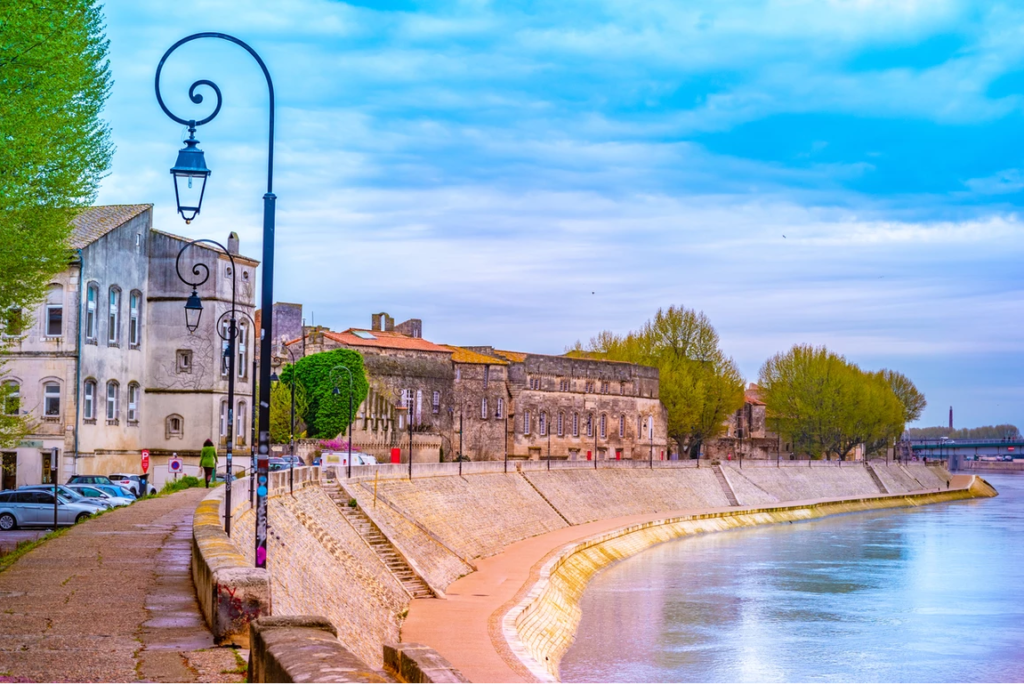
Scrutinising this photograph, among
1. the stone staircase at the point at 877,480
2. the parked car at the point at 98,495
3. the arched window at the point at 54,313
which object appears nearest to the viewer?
the parked car at the point at 98,495

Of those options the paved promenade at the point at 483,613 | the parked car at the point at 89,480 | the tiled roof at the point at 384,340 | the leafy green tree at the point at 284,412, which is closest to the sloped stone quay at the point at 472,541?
the paved promenade at the point at 483,613

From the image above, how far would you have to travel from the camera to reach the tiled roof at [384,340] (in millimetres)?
76812

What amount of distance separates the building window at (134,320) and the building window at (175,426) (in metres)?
3.60

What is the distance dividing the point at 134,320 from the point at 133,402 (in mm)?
3500

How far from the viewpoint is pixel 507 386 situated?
90.8m

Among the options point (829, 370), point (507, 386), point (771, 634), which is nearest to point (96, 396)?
point (771, 634)

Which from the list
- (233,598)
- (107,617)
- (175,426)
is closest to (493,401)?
(175,426)

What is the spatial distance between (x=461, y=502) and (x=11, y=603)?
38891mm

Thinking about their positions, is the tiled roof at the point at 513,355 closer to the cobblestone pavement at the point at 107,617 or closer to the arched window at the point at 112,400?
the arched window at the point at 112,400

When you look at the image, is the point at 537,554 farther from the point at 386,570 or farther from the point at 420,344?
the point at 420,344

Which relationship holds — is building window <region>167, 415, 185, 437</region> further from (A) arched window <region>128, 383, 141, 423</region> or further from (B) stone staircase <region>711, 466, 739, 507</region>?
(B) stone staircase <region>711, 466, 739, 507</region>

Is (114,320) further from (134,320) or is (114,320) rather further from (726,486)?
(726,486)

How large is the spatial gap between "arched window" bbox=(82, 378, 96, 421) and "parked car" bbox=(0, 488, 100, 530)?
10031 millimetres

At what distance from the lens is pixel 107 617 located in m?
14.6
